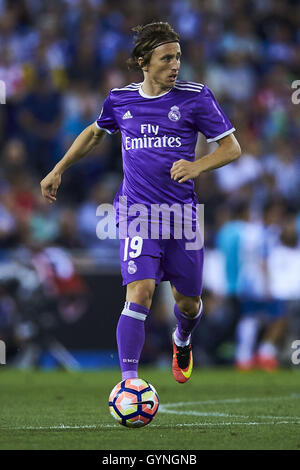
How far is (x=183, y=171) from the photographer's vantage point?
612 centimetres

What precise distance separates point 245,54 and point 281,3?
7.82 ft

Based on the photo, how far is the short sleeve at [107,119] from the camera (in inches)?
275

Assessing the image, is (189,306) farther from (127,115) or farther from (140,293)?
(127,115)

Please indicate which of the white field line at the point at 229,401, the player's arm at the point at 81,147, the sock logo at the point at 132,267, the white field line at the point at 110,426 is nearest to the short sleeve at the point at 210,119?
the player's arm at the point at 81,147

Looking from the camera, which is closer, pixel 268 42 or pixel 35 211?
pixel 35 211

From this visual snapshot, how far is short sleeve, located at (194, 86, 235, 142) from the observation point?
6555 millimetres

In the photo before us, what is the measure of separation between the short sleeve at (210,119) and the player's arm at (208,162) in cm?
5

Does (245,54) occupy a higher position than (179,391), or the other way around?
(245,54)

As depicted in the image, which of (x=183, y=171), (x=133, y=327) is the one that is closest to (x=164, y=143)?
(x=183, y=171)

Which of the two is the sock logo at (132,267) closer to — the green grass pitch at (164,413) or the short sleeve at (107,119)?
the green grass pitch at (164,413)

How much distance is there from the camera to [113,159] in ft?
49.4

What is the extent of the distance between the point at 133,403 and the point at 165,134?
1.85 metres

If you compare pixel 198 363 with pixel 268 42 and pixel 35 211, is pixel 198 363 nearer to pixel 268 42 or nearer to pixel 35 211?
pixel 35 211
